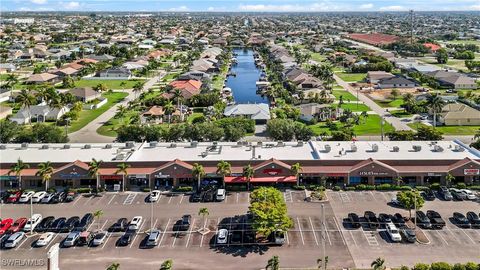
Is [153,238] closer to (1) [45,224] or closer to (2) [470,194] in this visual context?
(1) [45,224]

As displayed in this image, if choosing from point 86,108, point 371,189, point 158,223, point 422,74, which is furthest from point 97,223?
point 422,74

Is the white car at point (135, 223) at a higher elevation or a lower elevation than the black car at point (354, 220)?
lower

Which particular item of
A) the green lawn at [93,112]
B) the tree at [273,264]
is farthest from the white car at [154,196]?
the green lawn at [93,112]

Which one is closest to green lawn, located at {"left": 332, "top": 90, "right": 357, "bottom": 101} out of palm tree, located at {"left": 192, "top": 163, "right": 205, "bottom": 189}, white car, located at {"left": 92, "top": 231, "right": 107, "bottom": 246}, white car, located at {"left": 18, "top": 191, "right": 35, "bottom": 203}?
palm tree, located at {"left": 192, "top": 163, "right": 205, "bottom": 189}

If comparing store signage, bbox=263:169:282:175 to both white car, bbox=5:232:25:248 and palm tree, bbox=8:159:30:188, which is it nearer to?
white car, bbox=5:232:25:248

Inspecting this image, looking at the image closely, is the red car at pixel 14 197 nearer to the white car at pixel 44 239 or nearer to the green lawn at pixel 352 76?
the white car at pixel 44 239

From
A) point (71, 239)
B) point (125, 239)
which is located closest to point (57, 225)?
point (71, 239)

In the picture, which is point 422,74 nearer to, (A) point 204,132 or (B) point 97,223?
(A) point 204,132

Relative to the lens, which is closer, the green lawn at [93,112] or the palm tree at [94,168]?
the palm tree at [94,168]
